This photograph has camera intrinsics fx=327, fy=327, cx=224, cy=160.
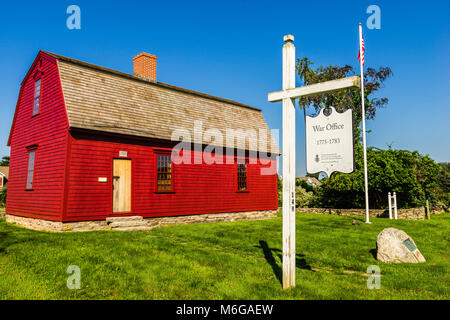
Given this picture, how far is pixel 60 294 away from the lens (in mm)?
5301

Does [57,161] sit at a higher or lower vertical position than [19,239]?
higher

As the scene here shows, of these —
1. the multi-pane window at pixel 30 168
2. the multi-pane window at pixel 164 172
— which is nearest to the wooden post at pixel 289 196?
the multi-pane window at pixel 164 172

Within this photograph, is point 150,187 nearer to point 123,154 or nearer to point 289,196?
point 123,154

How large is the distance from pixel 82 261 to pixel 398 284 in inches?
249

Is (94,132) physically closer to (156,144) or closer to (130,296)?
(156,144)

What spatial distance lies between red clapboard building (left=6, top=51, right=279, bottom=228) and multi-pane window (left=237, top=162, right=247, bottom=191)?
0.06 metres

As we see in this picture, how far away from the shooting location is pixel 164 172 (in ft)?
51.0

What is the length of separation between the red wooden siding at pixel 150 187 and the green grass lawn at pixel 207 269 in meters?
2.89

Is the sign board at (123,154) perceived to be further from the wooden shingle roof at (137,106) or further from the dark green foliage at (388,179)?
the dark green foliage at (388,179)

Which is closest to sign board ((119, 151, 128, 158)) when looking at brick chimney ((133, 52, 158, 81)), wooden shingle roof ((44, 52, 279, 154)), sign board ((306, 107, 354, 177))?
wooden shingle roof ((44, 52, 279, 154))

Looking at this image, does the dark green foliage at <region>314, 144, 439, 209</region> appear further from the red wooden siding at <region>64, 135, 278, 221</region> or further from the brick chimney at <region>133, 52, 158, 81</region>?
the brick chimney at <region>133, 52, 158, 81</region>

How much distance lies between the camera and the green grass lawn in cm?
530

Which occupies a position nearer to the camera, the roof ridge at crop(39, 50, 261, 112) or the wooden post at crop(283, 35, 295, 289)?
the wooden post at crop(283, 35, 295, 289)
